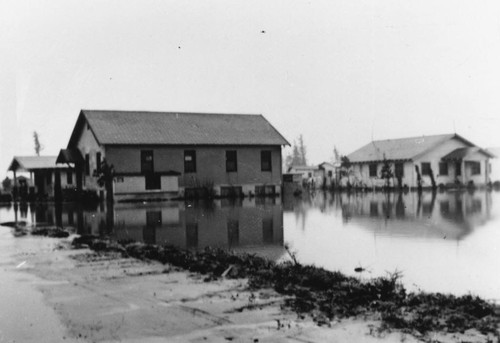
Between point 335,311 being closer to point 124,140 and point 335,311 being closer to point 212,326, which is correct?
point 212,326

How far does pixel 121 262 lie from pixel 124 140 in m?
25.5

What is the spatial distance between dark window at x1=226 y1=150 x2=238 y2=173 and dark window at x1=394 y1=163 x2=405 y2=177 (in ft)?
51.4

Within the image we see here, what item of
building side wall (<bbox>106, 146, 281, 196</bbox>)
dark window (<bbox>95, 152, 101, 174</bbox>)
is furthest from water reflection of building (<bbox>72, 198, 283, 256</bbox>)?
dark window (<bbox>95, 152, 101, 174</bbox>)

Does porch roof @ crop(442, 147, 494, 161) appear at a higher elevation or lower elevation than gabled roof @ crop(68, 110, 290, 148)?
lower

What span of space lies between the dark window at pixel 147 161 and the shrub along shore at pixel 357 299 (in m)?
26.6

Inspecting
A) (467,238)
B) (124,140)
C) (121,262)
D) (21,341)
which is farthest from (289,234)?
(124,140)

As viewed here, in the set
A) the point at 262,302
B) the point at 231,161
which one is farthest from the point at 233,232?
the point at 231,161

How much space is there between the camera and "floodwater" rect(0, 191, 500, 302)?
29.2ft

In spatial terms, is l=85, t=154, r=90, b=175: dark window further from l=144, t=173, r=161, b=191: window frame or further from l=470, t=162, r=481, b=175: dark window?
l=470, t=162, r=481, b=175: dark window

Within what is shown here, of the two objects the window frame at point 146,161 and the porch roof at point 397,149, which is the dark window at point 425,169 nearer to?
the porch roof at point 397,149

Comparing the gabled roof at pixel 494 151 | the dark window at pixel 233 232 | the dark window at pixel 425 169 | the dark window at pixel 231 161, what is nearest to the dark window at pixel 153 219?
the dark window at pixel 233 232

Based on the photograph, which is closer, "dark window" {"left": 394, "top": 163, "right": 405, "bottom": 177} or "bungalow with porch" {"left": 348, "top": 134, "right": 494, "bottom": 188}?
"bungalow with porch" {"left": 348, "top": 134, "right": 494, "bottom": 188}

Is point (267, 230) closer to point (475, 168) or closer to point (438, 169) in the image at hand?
point (438, 169)

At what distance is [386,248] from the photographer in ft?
37.4
